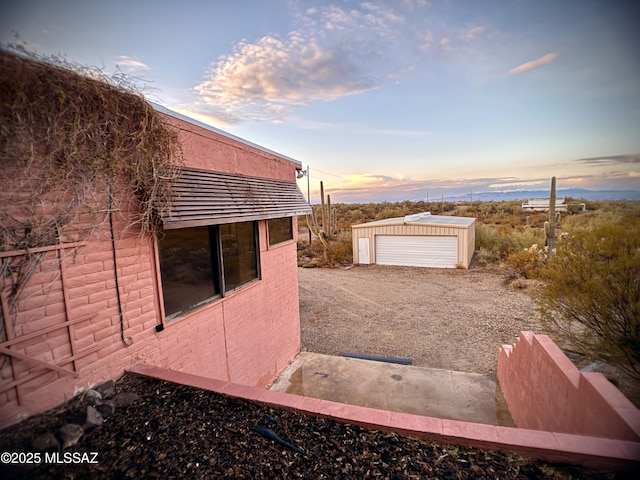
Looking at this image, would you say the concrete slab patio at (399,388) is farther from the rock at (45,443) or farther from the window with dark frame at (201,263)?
the rock at (45,443)

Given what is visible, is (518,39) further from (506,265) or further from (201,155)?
(506,265)

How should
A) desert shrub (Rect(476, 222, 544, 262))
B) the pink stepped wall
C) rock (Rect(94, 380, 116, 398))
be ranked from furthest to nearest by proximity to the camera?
desert shrub (Rect(476, 222, 544, 262)) < rock (Rect(94, 380, 116, 398)) < the pink stepped wall

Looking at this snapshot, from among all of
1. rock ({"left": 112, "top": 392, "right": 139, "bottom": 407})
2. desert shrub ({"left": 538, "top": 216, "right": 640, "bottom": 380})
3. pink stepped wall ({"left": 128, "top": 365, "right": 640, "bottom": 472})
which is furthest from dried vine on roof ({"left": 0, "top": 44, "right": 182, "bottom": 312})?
desert shrub ({"left": 538, "top": 216, "right": 640, "bottom": 380})

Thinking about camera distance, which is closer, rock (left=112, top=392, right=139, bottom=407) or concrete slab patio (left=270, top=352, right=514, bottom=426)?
rock (left=112, top=392, right=139, bottom=407)

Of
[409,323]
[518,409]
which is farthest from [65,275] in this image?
[409,323]

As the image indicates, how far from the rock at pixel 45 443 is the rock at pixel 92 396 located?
0.51 m

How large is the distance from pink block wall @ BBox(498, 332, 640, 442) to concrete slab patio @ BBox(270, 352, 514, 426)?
1.54 feet

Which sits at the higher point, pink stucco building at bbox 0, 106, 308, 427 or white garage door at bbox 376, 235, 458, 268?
pink stucco building at bbox 0, 106, 308, 427

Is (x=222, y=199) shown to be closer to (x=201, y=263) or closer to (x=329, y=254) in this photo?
(x=201, y=263)

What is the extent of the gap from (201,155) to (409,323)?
26.6 feet

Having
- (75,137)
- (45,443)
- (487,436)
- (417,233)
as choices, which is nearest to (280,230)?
(75,137)

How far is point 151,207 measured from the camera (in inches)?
124

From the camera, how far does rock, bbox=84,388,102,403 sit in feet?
8.51

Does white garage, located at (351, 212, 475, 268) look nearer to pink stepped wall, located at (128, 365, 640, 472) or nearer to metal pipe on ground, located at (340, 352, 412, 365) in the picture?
metal pipe on ground, located at (340, 352, 412, 365)
